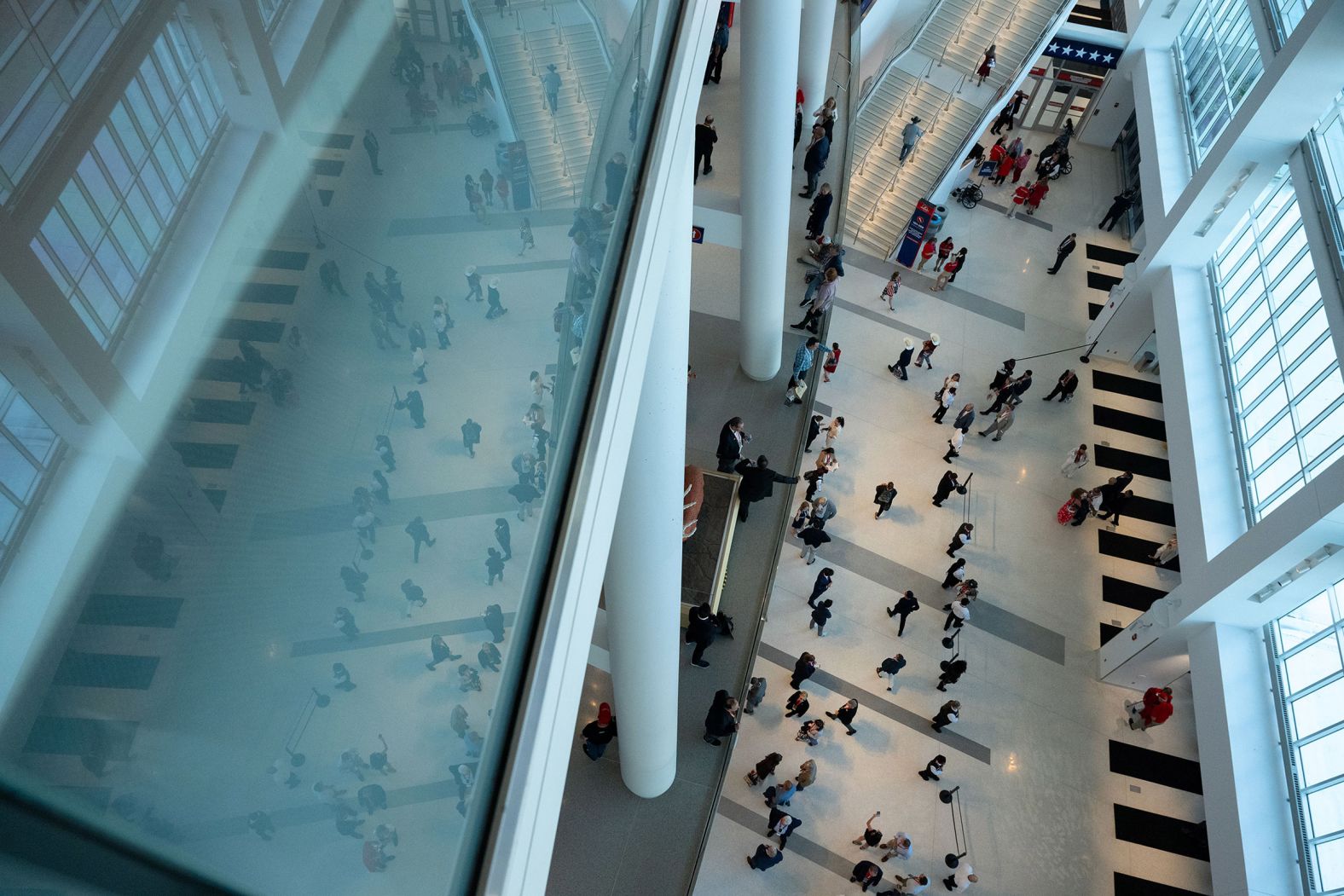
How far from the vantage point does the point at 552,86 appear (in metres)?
4.09

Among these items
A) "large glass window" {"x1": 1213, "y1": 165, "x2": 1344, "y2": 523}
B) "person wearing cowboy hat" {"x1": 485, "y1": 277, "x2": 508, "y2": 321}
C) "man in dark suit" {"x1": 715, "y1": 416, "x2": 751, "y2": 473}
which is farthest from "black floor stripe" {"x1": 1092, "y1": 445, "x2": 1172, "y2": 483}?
"person wearing cowboy hat" {"x1": 485, "y1": 277, "x2": 508, "y2": 321}

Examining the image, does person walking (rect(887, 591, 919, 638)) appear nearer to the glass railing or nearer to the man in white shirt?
the man in white shirt

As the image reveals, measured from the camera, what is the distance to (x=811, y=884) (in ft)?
47.3

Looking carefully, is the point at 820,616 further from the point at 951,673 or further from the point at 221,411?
the point at 221,411

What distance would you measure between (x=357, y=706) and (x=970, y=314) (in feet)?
71.6

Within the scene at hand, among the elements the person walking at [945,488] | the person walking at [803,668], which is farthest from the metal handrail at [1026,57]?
the person walking at [803,668]

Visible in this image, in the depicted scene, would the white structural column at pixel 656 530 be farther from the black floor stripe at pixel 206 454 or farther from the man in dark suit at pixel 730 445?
the black floor stripe at pixel 206 454

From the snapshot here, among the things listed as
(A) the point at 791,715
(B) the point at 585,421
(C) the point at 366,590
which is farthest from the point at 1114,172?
(C) the point at 366,590

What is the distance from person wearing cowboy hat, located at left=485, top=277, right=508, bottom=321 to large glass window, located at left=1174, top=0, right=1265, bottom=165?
19.7 metres

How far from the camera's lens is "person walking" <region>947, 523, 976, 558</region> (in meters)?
17.7

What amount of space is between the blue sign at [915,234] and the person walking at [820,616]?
32.2 feet

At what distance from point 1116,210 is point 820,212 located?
412 inches

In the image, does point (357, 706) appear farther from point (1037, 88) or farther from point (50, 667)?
point (1037, 88)

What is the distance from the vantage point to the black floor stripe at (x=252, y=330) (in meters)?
1.87
